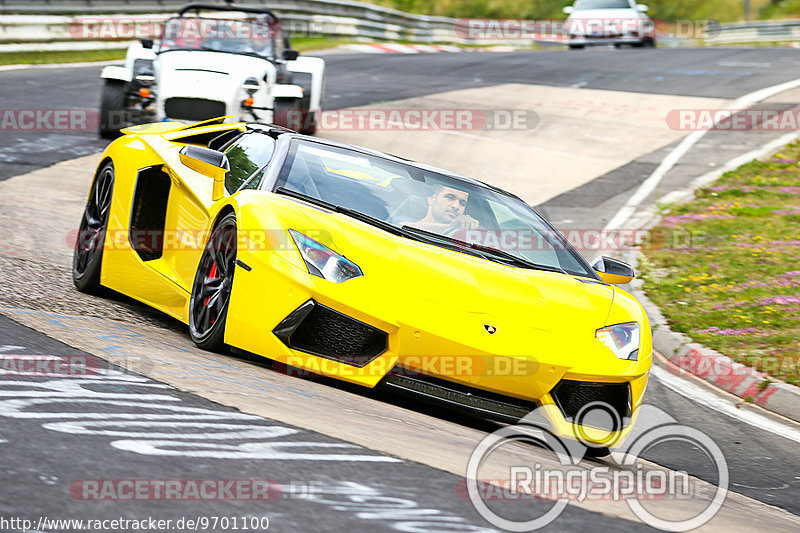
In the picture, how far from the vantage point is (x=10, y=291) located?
582 cm

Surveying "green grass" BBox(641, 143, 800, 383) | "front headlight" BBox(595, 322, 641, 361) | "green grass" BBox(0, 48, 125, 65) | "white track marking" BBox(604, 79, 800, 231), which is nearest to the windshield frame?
"front headlight" BBox(595, 322, 641, 361)

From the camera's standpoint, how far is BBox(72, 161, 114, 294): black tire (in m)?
6.43

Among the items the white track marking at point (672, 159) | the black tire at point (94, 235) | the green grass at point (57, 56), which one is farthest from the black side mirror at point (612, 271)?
the green grass at point (57, 56)

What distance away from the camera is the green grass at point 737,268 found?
7.48 meters

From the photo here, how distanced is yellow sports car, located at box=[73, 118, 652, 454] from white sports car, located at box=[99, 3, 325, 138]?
5843 mm

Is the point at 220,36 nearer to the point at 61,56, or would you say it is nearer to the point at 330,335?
the point at 330,335

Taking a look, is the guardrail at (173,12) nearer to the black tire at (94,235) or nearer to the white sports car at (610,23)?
the white sports car at (610,23)

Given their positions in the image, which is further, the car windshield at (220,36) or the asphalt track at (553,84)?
the car windshield at (220,36)

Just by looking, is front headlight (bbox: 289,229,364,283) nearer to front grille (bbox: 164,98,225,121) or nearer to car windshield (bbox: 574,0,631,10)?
front grille (bbox: 164,98,225,121)

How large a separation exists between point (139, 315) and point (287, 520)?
11.6ft

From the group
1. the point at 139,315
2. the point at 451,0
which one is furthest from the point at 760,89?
the point at 451,0

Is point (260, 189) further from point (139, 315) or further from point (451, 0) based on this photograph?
point (451, 0)

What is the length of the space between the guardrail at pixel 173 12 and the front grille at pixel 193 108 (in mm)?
11338

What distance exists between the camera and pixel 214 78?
11805mm
